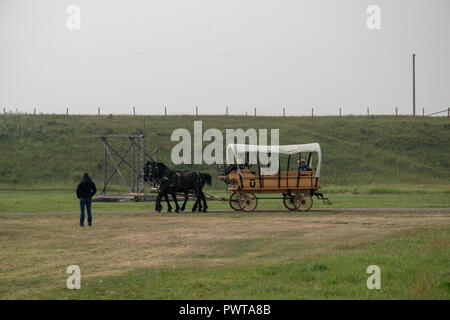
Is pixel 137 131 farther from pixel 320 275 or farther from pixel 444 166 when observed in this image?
pixel 320 275

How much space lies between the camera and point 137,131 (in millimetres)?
76938

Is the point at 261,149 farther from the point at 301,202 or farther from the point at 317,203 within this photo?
the point at 317,203

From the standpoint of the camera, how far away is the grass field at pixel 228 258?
37.3ft

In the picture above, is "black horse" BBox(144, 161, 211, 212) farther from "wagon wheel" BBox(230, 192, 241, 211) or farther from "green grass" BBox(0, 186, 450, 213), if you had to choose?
"green grass" BBox(0, 186, 450, 213)

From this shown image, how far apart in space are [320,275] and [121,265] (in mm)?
4751

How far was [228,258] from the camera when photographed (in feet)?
50.0

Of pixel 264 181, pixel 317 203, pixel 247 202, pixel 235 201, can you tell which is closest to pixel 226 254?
pixel 264 181

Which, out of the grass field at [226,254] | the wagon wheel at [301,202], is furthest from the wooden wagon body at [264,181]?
the grass field at [226,254]

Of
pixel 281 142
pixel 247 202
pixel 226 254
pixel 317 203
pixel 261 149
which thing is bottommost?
pixel 317 203

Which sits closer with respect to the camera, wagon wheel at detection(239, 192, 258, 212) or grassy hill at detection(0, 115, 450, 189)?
wagon wheel at detection(239, 192, 258, 212)

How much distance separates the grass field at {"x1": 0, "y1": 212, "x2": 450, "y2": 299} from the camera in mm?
11367

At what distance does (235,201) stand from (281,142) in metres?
43.8

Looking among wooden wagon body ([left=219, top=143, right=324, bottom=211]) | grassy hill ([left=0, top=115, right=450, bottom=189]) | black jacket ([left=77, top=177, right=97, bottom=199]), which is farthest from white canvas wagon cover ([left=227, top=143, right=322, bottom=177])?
grassy hill ([left=0, top=115, right=450, bottom=189])

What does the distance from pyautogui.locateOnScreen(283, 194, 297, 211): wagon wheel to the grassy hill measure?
105ft
